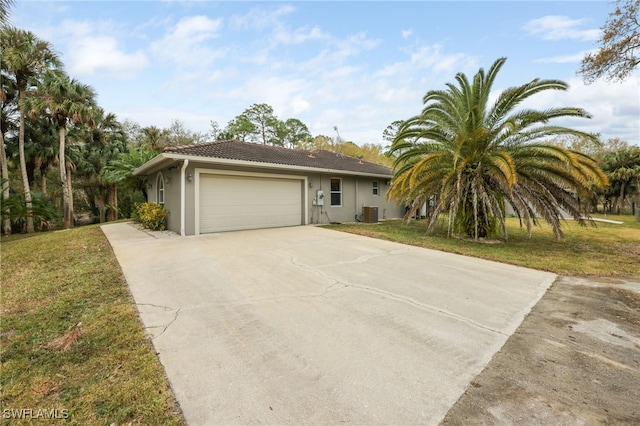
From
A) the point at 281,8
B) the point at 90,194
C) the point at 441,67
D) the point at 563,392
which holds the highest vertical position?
the point at 281,8

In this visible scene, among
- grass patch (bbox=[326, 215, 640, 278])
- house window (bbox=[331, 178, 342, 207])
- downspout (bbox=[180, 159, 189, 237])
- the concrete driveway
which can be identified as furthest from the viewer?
house window (bbox=[331, 178, 342, 207])

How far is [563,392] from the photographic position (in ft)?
6.71

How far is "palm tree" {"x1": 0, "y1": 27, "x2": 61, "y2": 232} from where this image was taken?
13.9 m

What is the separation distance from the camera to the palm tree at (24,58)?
13941 mm

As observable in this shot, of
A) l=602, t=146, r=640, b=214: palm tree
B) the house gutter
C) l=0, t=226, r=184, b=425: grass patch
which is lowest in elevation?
l=0, t=226, r=184, b=425: grass patch

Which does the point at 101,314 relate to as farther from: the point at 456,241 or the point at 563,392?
the point at 456,241

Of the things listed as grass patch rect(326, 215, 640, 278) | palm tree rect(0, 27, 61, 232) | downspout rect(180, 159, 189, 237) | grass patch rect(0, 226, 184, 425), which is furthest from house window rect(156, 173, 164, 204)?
grass patch rect(326, 215, 640, 278)

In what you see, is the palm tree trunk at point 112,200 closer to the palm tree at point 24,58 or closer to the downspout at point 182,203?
the palm tree at point 24,58

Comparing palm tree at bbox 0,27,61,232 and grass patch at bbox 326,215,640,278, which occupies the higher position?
palm tree at bbox 0,27,61,232

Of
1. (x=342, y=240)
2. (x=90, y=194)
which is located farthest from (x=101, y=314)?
(x=90, y=194)

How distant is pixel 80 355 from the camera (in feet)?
8.34

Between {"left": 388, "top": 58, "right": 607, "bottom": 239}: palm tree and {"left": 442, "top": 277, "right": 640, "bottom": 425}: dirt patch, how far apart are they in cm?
409

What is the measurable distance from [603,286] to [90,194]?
3277 cm

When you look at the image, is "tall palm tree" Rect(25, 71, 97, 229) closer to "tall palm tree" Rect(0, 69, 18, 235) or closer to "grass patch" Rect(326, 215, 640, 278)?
"tall palm tree" Rect(0, 69, 18, 235)
